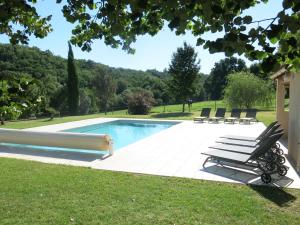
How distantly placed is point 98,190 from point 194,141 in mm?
6350

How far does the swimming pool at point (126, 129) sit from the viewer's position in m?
15.9

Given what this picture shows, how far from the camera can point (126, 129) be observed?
18453mm

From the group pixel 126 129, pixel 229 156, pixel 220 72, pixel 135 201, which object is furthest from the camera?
pixel 220 72

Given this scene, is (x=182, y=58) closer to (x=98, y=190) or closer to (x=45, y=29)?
(x=98, y=190)

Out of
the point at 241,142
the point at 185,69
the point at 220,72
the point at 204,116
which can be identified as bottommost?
the point at 241,142

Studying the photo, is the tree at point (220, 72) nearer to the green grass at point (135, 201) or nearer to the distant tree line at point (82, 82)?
the distant tree line at point (82, 82)

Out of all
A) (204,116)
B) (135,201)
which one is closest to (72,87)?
(204,116)

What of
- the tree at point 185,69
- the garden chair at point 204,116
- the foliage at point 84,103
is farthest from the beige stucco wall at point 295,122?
the foliage at point 84,103

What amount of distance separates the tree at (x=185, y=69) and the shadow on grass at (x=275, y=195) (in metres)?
20.1

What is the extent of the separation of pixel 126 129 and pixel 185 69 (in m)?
9.65

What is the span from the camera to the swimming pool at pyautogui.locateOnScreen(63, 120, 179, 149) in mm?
15898

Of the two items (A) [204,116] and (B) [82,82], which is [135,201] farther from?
(B) [82,82]

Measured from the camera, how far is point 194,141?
11531 mm

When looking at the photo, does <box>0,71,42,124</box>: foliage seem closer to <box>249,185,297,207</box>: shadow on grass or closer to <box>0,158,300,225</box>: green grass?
<box>0,158,300,225</box>: green grass
